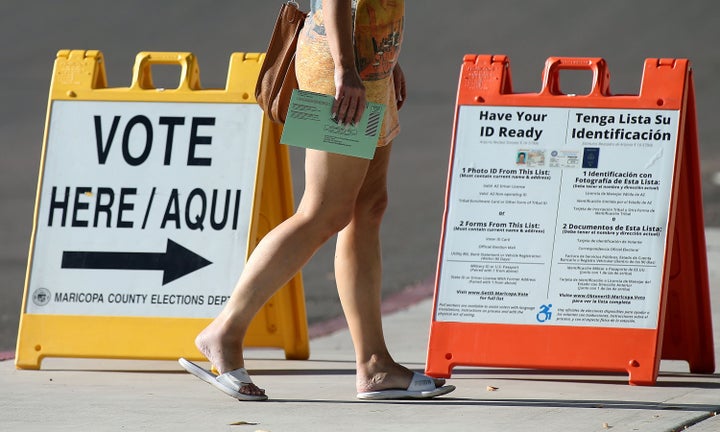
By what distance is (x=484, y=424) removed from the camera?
4066 millimetres

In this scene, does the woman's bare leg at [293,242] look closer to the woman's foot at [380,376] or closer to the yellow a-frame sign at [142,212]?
the woman's foot at [380,376]

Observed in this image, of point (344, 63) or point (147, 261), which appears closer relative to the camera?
point (344, 63)

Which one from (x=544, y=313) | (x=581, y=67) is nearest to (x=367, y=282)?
(x=544, y=313)

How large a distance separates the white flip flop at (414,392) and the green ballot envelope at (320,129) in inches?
29.0

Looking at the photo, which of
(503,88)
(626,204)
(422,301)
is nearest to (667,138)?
(626,204)

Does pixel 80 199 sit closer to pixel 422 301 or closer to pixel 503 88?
pixel 503 88

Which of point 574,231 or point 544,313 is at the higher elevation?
point 574,231

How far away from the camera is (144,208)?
17.5 feet

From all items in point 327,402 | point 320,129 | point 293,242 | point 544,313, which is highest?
point 320,129

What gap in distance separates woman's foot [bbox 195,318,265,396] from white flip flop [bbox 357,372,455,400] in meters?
0.34

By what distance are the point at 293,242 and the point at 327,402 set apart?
0.50 m

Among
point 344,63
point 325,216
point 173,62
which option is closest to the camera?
point 344,63

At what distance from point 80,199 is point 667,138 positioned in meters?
2.07

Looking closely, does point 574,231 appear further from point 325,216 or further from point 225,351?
point 225,351
